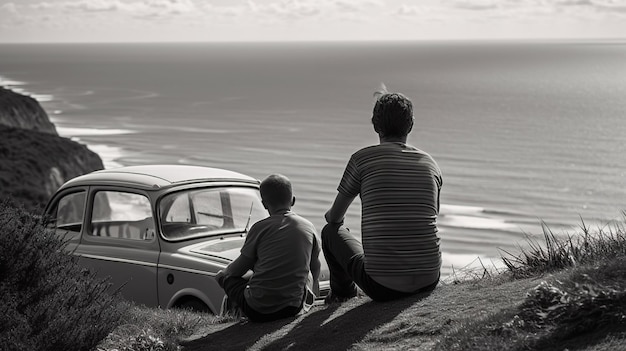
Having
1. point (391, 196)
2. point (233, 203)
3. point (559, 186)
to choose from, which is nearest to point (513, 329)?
point (391, 196)

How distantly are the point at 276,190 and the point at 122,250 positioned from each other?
279cm

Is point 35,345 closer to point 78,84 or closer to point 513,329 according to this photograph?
point 513,329

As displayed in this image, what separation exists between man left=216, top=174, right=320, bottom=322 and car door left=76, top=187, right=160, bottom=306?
197 centimetres

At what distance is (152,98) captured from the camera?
4938 inches

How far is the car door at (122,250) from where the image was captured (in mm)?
8703

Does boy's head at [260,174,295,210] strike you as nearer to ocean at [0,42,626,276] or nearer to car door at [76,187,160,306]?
car door at [76,187,160,306]

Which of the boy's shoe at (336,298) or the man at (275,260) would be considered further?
the boy's shoe at (336,298)

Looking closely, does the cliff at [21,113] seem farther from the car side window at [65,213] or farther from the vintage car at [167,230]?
the vintage car at [167,230]

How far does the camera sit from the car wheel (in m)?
8.30

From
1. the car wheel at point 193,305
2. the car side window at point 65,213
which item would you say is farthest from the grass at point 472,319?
the car side window at point 65,213

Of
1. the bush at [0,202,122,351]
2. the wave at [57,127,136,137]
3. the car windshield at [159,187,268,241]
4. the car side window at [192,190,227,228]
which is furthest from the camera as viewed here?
the wave at [57,127,136,137]

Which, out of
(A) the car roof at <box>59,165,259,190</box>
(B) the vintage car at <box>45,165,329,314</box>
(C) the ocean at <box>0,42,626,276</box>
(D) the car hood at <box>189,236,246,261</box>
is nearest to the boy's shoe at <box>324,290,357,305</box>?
(B) the vintage car at <box>45,165,329,314</box>

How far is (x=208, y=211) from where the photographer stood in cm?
938

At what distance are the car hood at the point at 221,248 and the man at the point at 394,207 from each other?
213 centimetres
